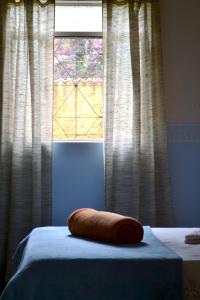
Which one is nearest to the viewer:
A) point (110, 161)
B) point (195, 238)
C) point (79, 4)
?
point (195, 238)

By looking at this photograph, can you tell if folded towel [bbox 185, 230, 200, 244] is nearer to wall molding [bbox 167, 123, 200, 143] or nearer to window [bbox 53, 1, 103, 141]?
wall molding [bbox 167, 123, 200, 143]

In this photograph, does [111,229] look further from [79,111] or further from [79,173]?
[79,111]

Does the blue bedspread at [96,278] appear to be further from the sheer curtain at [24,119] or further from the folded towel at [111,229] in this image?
the sheer curtain at [24,119]

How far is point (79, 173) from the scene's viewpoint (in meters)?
3.46

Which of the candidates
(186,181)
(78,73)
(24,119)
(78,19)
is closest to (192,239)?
(186,181)

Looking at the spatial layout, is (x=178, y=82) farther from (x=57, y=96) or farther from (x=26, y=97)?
(x=26, y=97)

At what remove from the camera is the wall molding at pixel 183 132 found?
11.4ft

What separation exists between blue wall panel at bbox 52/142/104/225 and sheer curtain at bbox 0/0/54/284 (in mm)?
121

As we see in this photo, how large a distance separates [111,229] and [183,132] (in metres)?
1.61

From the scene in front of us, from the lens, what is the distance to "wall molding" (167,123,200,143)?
3480 mm

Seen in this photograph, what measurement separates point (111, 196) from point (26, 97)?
98 centimetres

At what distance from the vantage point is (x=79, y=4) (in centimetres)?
357

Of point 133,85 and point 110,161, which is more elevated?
point 133,85

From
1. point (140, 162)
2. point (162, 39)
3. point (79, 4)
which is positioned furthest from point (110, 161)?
point (79, 4)
